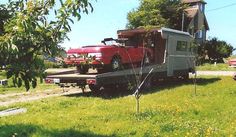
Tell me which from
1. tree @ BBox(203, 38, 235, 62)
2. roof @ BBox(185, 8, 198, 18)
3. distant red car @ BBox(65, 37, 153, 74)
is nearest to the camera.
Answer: distant red car @ BBox(65, 37, 153, 74)

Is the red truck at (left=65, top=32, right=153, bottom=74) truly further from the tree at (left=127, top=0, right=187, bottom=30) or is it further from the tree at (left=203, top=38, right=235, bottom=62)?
the tree at (left=127, top=0, right=187, bottom=30)

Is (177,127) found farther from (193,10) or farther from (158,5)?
(193,10)

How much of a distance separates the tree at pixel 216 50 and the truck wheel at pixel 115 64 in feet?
120

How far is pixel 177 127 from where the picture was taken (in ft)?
34.6

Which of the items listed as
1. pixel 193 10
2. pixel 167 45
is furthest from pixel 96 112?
pixel 193 10

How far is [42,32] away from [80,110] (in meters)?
6.60

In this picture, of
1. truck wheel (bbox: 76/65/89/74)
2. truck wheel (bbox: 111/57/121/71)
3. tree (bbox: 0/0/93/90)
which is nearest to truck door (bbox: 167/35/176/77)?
truck wheel (bbox: 111/57/121/71)

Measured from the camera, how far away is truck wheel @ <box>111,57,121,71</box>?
18948mm

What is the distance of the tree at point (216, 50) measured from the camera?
54.7 m

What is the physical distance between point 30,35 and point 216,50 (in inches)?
1951

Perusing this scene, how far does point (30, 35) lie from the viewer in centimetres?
707

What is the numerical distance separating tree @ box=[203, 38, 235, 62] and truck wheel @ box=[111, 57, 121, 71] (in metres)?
36.6

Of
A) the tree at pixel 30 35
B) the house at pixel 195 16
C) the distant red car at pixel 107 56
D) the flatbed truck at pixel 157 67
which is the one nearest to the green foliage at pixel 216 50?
the house at pixel 195 16

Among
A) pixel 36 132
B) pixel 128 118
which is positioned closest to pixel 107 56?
pixel 128 118
